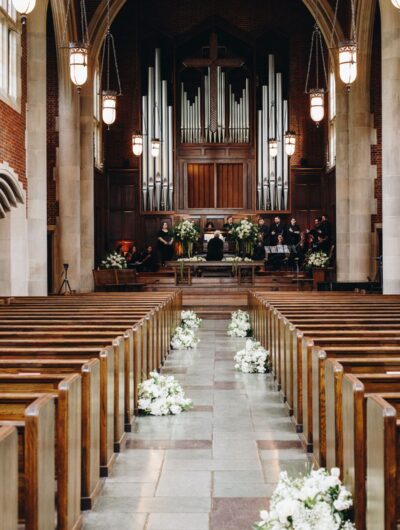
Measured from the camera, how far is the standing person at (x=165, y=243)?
65.6 feet

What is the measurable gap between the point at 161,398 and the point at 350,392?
3.14 meters

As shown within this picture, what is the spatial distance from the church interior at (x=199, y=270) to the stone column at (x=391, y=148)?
35 mm

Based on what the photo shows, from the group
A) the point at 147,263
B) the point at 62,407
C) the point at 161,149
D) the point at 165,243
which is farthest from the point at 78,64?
the point at 161,149

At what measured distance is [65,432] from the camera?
313cm

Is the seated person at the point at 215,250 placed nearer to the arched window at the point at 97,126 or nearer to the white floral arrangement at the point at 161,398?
the arched window at the point at 97,126

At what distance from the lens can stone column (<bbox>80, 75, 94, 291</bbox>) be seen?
58.4 feet

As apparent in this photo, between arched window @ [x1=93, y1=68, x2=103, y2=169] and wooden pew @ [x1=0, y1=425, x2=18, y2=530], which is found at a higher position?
arched window @ [x1=93, y1=68, x2=103, y2=169]

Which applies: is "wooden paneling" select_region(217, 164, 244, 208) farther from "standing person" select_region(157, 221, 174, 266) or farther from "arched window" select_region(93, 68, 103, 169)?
"arched window" select_region(93, 68, 103, 169)

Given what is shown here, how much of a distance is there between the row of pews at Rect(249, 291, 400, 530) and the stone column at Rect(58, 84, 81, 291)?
9452 millimetres

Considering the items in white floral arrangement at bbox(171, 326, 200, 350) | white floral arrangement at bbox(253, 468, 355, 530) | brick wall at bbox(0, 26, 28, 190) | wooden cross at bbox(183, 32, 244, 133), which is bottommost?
white floral arrangement at bbox(171, 326, 200, 350)

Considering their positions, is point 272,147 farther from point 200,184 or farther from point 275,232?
point 200,184

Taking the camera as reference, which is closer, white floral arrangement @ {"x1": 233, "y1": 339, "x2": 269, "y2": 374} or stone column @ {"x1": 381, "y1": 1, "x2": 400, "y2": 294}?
white floral arrangement @ {"x1": 233, "y1": 339, "x2": 269, "y2": 374}

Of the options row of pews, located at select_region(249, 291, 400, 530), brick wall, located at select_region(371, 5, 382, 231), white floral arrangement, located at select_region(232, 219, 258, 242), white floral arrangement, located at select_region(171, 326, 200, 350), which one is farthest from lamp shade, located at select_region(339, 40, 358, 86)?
white floral arrangement, located at select_region(232, 219, 258, 242)

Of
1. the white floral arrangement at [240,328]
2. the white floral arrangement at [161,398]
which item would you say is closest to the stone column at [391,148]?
the white floral arrangement at [240,328]
